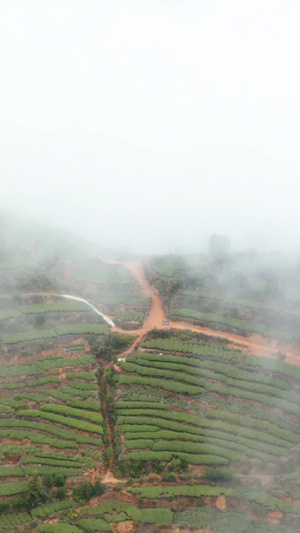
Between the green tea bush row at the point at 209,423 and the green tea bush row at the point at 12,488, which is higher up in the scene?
the green tea bush row at the point at 209,423

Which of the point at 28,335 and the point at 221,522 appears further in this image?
the point at 28,335

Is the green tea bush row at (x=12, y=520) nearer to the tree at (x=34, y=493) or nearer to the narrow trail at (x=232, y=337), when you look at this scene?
the tree at (x=34, y=493)

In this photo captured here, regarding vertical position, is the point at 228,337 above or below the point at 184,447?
above

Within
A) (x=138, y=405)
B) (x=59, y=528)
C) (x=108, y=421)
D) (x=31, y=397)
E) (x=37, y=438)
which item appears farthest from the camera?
(x=138, y=405)

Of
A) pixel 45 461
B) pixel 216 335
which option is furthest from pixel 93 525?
pixel 216 335

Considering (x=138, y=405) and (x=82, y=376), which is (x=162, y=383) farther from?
(x=82, y=376)

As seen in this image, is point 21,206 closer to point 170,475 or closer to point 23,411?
point 23,411

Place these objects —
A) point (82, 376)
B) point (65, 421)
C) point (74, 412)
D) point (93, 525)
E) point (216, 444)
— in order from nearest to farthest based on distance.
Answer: point (93, 525), point (216, 444), point (65, 421), point (74, 412), point (82, 376)

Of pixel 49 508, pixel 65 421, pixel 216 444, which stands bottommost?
pixel 49 508

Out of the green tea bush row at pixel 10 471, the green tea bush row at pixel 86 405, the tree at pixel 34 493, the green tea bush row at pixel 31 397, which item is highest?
the green tea bush row at pixel 86 405

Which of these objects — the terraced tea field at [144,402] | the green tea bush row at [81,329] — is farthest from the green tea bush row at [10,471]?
the green tea bush row at [81,329]

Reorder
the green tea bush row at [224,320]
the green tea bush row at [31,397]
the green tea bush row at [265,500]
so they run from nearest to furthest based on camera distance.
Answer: the green tea bush row at [265,500]
the green tea bush row at [31,397]
the green tea bush row at [224,320]

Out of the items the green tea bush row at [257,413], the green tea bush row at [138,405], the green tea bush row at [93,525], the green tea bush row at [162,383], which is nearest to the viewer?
the green tea bush row at [93,525]
